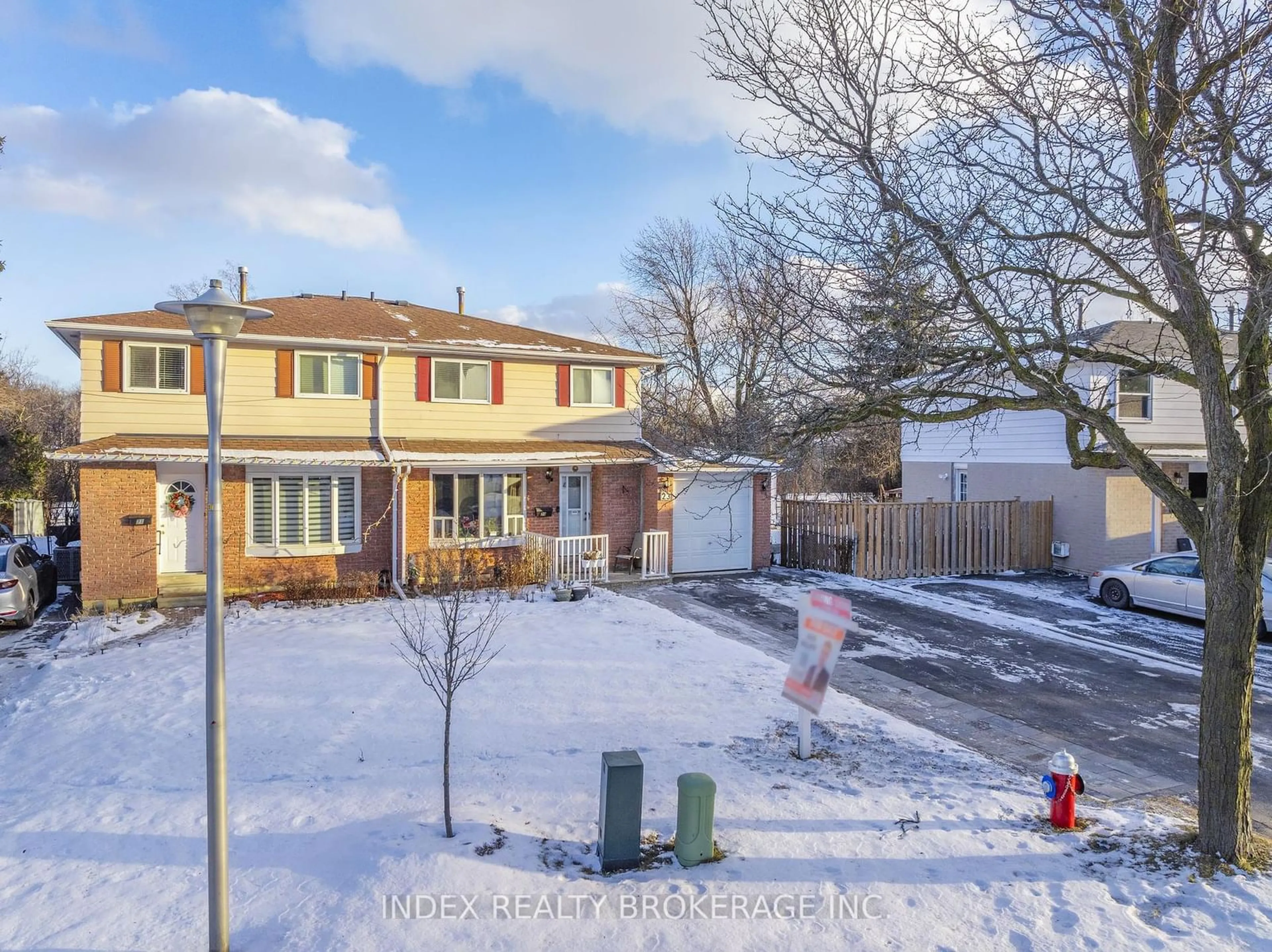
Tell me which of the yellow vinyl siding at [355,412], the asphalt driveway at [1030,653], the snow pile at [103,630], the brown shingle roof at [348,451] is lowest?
the asphalt driveway at [1030,653]

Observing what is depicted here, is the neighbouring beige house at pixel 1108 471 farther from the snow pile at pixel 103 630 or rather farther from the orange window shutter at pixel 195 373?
the snow pile at pixel 103 630

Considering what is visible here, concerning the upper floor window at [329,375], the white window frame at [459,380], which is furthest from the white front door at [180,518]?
the white window frame at [459,380]

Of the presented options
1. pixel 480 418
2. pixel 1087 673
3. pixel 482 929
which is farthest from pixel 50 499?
pixel 1087 673

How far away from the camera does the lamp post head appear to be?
12.9 ft

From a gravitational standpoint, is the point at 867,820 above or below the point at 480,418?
below

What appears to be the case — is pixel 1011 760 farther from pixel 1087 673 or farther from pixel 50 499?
pixel 50 499

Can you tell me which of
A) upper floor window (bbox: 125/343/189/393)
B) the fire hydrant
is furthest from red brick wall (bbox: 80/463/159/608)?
the fire hydrant

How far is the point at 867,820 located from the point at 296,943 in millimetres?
3849

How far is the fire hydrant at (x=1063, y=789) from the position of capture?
17.4 ft

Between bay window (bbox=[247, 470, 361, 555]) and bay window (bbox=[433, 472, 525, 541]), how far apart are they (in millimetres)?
1706

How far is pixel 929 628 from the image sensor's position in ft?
40.2

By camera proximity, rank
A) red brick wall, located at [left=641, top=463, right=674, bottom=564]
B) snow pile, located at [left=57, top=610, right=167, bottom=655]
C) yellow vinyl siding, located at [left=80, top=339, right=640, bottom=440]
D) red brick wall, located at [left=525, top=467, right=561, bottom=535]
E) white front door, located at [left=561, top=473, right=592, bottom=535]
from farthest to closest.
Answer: white front door, located at [left=561, top=473, right=592, bottom=535], red brick wall, located at [left=641, top=463, right=674, bottom=564], red brick wall, located at [left=525, top=467, right=561, bottom=535], yellow vinyl siding, located at [left=80, top=339, right=640, bottom=440], snow pile, located at [left=57, top=610, right=167, bottom=655]

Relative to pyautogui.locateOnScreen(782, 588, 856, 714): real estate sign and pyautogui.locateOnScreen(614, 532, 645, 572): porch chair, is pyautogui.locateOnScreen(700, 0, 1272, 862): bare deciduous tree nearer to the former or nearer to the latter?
pyautogui.locateOnScreen(782, 588, 856, 714): real estate sign

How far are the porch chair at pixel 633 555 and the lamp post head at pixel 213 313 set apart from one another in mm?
12882
